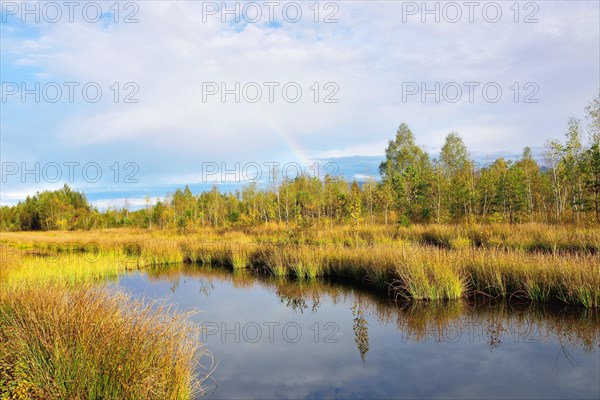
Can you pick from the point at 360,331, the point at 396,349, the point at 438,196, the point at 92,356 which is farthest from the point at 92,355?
the point at 438,196

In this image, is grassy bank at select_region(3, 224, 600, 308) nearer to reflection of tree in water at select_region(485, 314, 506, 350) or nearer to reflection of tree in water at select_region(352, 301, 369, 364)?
reflection of tree in water at select_region(352, 301, 369, 364)

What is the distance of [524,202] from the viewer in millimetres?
31125

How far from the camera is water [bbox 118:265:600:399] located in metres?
5.70

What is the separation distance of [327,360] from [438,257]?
5.61 m

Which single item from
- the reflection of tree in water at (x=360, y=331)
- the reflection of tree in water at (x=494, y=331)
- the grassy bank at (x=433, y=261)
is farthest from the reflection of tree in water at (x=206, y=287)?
the reflection of tree in water at (x=494, y=331)

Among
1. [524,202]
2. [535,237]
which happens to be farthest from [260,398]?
[524,202]

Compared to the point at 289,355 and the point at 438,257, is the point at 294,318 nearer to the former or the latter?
the point at 289,355

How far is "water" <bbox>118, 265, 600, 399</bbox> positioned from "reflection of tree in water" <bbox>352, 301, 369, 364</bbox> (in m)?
0.02

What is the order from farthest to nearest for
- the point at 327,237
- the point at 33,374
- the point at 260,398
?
the point at 327,237 → the point at 260,398 → the point at 33,374

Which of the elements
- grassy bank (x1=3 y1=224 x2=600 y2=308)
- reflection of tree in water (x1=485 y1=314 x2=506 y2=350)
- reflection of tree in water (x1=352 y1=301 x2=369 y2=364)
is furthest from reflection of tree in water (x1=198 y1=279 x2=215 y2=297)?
reflection of tree in water (x1=485 y1=314 x2=506 y2=350)

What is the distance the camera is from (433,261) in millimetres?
10875

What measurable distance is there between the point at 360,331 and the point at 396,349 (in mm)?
1255

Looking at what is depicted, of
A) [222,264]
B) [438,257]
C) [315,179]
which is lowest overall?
[222,264]

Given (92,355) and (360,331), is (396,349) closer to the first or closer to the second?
(360,331)
